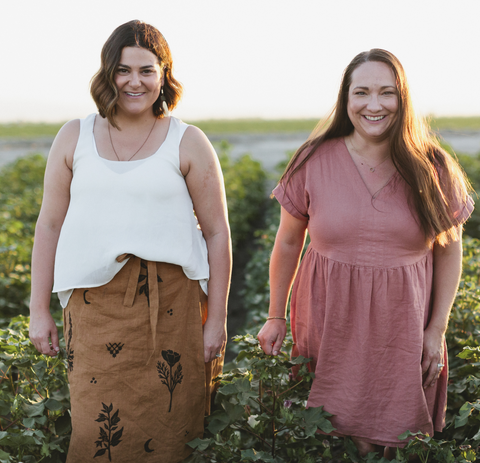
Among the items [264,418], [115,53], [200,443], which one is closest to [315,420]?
[264,418]

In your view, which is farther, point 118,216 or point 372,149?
point 372,149

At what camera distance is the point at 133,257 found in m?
1.83

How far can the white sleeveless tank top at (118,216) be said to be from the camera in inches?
70.1

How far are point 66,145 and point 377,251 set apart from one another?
117 centimetres

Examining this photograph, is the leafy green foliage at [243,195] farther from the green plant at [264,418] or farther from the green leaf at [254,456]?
the green leaf at [254,456]

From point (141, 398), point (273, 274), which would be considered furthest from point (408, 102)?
point (141, 398)

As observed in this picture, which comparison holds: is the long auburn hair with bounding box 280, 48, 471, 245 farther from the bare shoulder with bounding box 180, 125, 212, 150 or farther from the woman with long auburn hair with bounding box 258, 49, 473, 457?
the bare shoulder with bounding box 180, 125, 212, 150

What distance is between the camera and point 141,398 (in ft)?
6.23

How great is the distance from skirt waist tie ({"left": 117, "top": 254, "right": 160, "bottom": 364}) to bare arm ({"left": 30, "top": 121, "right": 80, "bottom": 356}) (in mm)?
326

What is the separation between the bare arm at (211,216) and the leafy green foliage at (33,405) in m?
0.63

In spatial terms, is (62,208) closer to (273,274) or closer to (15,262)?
(273,274)

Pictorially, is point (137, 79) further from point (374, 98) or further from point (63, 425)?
point (63, 425)

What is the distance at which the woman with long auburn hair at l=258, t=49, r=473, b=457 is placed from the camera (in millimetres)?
1818

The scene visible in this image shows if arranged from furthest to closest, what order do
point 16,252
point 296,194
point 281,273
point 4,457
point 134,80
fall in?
1. point 16,252
2. point 281,273
3. point 296,194
4. point 134,80
5. point 4,457
